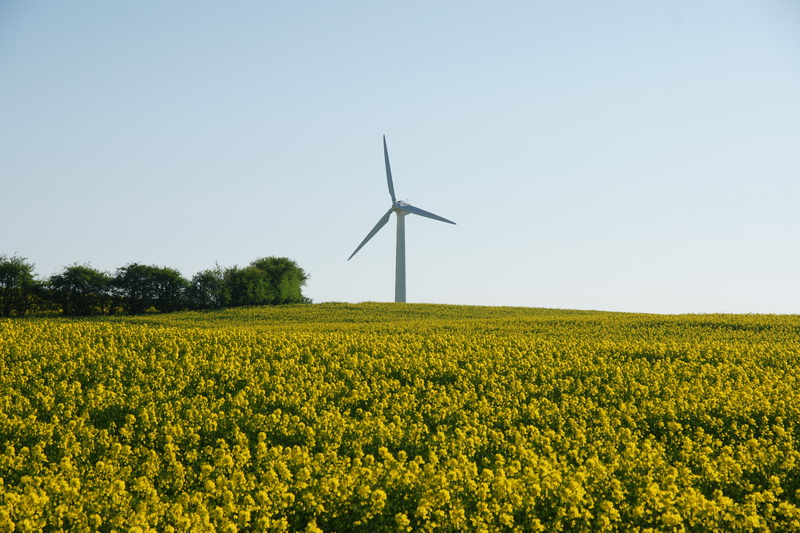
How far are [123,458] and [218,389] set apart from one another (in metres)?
5.50

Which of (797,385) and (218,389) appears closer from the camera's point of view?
(218,389)

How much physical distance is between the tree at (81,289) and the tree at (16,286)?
171 centimetres

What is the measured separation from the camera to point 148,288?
56.9 meters

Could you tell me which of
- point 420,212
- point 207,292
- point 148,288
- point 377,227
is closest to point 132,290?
Result: point 148,288

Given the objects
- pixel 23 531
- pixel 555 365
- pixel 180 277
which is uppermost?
pixel 180 277

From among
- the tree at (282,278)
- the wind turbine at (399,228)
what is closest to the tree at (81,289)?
the tree at (282,278)

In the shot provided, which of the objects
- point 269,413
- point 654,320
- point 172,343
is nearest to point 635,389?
point 269,413

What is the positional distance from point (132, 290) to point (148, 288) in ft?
4.25

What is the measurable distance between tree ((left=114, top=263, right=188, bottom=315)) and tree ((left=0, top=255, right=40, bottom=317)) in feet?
20.9

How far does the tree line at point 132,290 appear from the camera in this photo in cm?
5297

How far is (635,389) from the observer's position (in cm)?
1948

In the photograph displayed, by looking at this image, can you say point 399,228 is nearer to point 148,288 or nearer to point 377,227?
point 377,227

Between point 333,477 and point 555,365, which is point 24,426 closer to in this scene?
point 333,477

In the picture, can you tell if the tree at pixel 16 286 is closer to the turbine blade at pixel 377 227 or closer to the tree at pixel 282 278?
the tree at pixel 282 278
